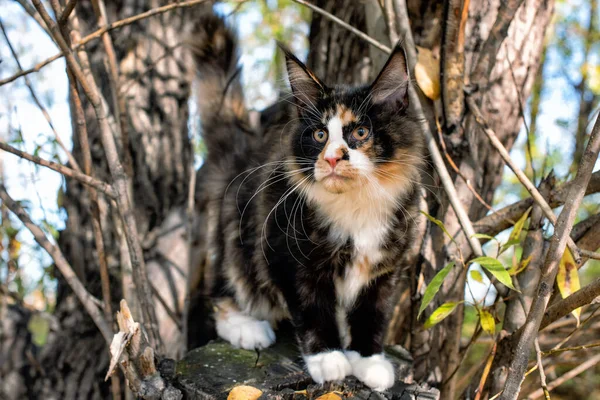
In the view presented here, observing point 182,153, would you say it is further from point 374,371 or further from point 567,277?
point 567,277

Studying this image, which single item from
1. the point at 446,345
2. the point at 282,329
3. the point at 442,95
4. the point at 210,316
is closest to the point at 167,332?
the point at 210,316

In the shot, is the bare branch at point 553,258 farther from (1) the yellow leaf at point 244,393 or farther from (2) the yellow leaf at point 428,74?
(2) the yellow leaf at point 428,74

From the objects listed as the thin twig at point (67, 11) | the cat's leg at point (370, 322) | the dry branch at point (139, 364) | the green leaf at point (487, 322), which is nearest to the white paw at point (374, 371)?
the cat's leg at point (370, 322)

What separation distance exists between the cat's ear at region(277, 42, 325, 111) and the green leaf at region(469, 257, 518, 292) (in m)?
0.82

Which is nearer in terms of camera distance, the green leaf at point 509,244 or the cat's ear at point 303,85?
the green leaf at point 509,244

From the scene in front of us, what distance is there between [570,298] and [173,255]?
2.06m

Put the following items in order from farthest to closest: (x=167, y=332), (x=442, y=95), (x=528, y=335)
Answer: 1. (x=167, y=332)
2. (x=442, y=95)
3. (x=528, y=335)

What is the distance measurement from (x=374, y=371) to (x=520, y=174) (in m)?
0.84

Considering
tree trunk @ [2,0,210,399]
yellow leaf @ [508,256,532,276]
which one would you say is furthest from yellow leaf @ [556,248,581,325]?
tree trunk @ [2,0,210,399]

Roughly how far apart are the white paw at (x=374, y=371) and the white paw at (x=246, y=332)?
0.39 m

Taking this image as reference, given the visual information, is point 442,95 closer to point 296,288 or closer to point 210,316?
point 296,288

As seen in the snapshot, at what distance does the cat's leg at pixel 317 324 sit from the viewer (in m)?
1.97

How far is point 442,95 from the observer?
7.18 feet

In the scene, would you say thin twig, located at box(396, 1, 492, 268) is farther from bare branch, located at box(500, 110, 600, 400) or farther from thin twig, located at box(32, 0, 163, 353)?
thin twig, located at box(32, 0, 163, 353)
